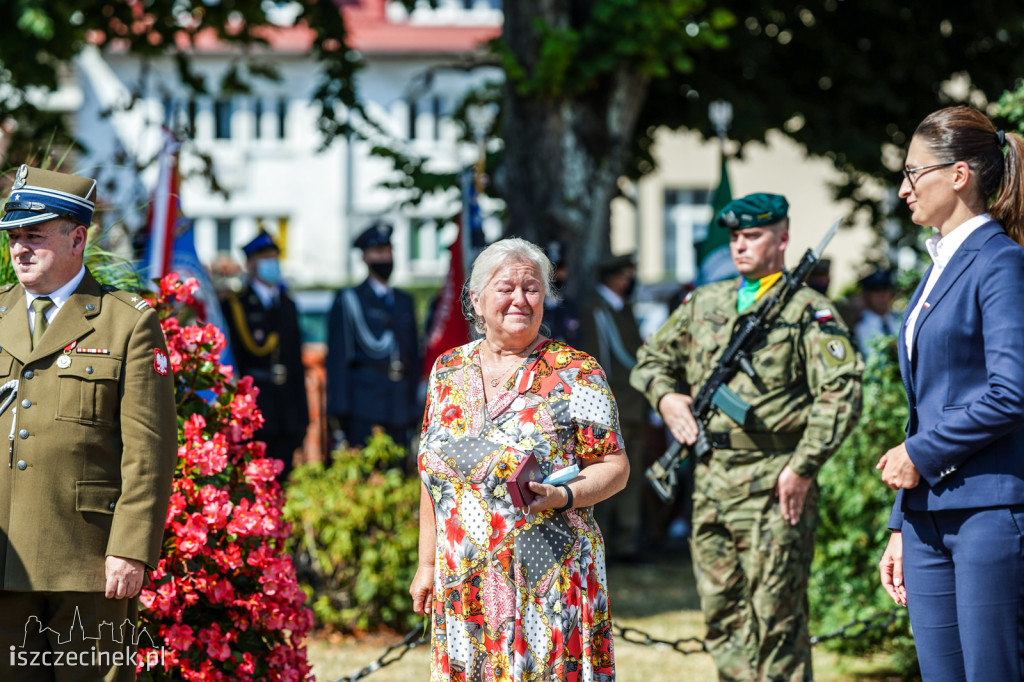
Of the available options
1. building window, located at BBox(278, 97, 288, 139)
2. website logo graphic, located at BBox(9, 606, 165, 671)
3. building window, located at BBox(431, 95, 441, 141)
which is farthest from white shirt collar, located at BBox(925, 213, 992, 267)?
building window, located at BBox(278, 97, 288, 139)

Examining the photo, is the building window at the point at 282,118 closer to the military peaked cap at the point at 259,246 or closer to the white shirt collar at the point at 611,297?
the military peaked cap at the point at 259,246

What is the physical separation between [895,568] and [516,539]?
3.98 feet

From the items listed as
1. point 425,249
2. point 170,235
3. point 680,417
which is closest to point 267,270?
point 170,235

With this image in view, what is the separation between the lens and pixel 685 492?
11.5 m

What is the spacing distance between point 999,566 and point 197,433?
294 cm

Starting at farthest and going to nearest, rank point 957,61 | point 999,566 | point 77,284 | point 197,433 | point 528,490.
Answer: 1. point 957,61
2. point 197,433
3. point 77,284
4. point 528,490
5. point 999,566

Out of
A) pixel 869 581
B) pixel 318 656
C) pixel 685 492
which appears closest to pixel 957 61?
pixel 685 492

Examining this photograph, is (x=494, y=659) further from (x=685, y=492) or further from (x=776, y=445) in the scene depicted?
(x=685, y=492)

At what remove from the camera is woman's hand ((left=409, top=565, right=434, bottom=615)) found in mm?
3961

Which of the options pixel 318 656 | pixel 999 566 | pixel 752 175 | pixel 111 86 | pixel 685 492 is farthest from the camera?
pixel 111 86

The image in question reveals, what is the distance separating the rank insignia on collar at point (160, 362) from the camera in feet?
12.8

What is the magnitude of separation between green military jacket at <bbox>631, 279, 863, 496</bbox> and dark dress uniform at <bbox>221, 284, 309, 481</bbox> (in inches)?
203

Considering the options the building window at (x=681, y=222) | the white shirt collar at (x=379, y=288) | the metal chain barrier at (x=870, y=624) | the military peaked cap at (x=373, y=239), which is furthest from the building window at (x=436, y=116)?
the metal chain barrier at (x=870, y=624)

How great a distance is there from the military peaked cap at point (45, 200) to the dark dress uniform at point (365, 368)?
566cm
